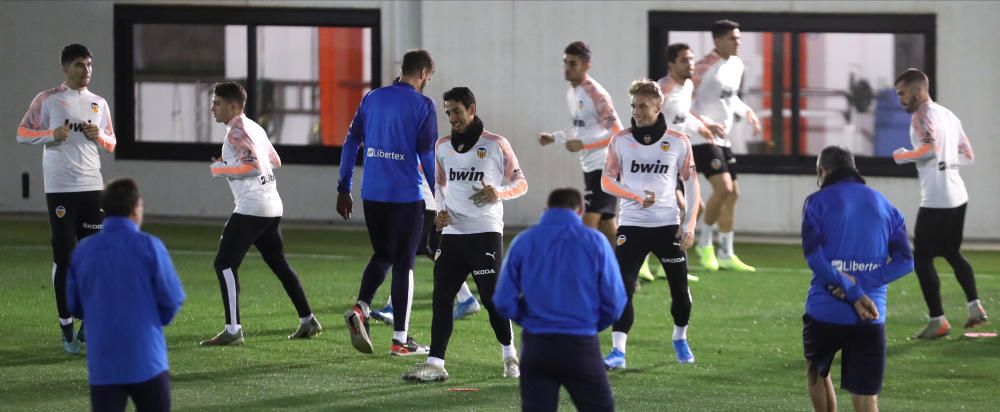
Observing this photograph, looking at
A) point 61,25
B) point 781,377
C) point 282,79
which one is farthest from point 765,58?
point 781,377

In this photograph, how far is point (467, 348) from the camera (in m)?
10.5

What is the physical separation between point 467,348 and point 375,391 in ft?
5.71

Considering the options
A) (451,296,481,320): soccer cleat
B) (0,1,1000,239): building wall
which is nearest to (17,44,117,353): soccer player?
(451,296,481,320): soccer cleat

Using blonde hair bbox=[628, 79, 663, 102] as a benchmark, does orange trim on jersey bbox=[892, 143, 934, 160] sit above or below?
below

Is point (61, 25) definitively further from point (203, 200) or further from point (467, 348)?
point (467, 348)

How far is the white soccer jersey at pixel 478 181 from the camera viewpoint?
30.0 ft

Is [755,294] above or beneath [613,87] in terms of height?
beneath

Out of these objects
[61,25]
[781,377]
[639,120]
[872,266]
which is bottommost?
[781,377]

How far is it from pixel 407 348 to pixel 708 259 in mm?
5761

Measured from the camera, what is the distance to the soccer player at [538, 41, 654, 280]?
42.9 ft

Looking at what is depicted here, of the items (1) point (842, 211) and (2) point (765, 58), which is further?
(2) point (765, 58)

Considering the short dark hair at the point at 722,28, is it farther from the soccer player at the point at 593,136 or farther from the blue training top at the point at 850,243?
the blue training top at the point at 850,243

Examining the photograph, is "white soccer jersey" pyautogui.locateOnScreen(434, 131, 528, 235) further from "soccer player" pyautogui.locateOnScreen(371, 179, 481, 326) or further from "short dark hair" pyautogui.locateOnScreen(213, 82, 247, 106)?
"soccer player" pyautogui.locateOnScreen(371, 179, 481, 326)

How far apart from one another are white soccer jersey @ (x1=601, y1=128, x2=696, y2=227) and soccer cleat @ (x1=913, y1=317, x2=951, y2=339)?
7.85 ft
